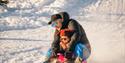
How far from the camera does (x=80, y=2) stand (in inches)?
837

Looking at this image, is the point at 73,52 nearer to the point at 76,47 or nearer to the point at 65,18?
the point at 76,47

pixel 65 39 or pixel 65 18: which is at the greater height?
pixel 65 18

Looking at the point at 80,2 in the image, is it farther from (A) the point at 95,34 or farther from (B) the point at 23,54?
(B) the point at 23,54

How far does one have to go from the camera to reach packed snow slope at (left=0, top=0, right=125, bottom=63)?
10844mm

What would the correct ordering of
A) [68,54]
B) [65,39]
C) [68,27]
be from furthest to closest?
[65,39], [68,27], [68,54]

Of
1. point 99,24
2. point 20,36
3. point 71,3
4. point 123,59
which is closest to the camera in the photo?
point 123,59

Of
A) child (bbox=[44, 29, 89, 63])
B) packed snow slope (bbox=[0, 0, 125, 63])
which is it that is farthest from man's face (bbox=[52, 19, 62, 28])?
packed snow slope (bbox=[0, 0, 125, 63])

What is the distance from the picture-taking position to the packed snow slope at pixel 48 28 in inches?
427

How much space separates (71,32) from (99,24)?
9995 millimetres

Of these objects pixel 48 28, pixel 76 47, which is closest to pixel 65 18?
pixel 76 47

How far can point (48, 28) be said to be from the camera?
1599cm

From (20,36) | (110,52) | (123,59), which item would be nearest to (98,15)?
(20,36)

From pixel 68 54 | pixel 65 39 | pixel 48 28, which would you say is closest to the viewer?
pixel 68 54

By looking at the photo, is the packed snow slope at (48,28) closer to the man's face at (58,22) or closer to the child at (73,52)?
the child at (73,52)
